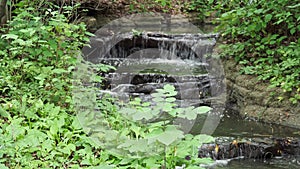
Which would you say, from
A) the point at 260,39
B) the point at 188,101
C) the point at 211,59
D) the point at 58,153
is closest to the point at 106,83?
the point at 188,101

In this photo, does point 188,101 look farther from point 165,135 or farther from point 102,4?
point 102,4

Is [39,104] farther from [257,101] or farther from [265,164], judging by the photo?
[257,101]

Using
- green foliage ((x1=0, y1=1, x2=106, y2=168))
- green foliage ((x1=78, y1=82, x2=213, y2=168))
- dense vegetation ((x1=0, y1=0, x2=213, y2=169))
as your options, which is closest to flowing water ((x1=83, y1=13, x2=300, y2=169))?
green foliage ((x1=78, y1=82, x2=213, y2=168))

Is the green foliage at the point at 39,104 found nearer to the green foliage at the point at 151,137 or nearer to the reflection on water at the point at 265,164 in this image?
the green foliage at the point at 151,137

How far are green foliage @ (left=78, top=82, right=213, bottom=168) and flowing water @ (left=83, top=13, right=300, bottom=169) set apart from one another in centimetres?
175

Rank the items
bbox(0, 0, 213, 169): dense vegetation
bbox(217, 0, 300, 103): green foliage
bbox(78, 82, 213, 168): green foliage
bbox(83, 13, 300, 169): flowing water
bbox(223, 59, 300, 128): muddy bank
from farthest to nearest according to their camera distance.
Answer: bbox(217, 0, 300, 103): green foliage
bbox(223, 59, 300, 128): muddy bank
bbox(83, 13, 300, 169): flowing water
bbox(0, 0, 213, 169): dense vegetation
bbox(78, 82, 213, 168): green foliage

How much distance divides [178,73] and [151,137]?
236 inches

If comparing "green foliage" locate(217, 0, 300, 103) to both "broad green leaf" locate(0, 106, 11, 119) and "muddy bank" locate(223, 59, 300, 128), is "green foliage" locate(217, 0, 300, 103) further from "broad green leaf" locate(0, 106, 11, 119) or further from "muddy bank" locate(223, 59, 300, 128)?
"broad green leaf" locate(0, 106, 11, 119)

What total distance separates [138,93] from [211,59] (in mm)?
2142

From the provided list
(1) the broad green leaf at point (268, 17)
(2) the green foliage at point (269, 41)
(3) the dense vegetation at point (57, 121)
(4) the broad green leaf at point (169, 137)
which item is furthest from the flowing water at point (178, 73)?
(4) the broad green leaf at point (169, 137)

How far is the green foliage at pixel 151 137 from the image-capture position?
7.77 ft

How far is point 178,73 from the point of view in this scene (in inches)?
325

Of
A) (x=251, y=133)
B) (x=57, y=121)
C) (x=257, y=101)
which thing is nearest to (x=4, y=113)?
(x=57, y=121)

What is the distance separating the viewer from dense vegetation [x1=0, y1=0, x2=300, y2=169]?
2570 millimetres
